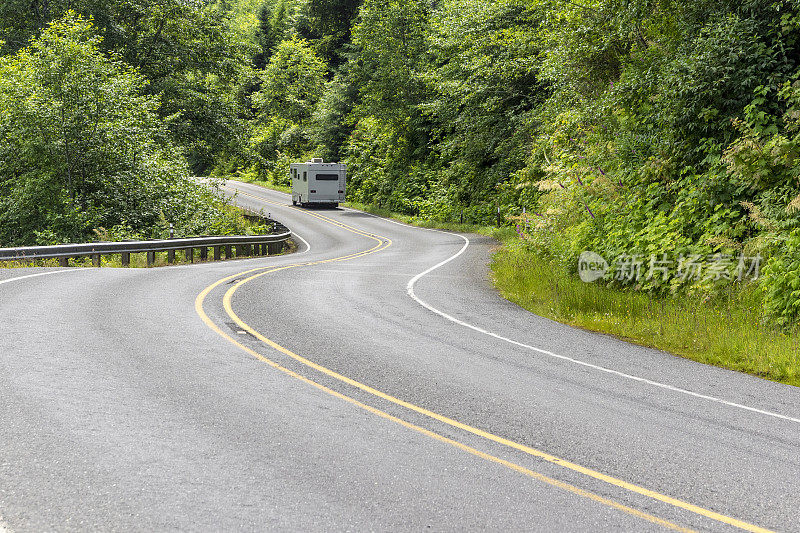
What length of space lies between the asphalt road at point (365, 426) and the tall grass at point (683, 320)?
1.74ft

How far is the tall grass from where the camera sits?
28.0 feet

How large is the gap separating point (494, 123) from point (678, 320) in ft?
87.0

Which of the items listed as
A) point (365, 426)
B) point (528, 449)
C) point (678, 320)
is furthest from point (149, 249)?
point (528, 449)

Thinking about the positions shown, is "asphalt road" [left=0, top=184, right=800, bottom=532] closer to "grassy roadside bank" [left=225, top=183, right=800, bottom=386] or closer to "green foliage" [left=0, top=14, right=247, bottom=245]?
"grassy roadside bank" [left=225, top=183, right=800, bottom=386]

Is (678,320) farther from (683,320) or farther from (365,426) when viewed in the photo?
(365,426)

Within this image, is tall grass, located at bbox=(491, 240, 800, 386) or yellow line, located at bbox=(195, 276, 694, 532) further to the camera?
tall grass, located at bbox=(491, 240, 800, 386)

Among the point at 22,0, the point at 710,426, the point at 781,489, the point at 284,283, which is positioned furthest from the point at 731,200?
the point at 22,0

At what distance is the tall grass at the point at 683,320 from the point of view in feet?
28.0

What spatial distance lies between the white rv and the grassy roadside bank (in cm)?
3426

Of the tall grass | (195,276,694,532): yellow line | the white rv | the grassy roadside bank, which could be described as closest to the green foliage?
the grassy roadside bank

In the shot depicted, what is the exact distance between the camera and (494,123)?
35.3 meters

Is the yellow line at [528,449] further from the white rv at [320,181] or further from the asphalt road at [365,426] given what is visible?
the white rv at [320,181]

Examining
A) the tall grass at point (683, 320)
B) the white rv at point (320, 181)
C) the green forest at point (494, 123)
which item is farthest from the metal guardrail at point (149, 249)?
the white rv at point (320, 181)

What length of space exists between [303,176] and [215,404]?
143 ft
